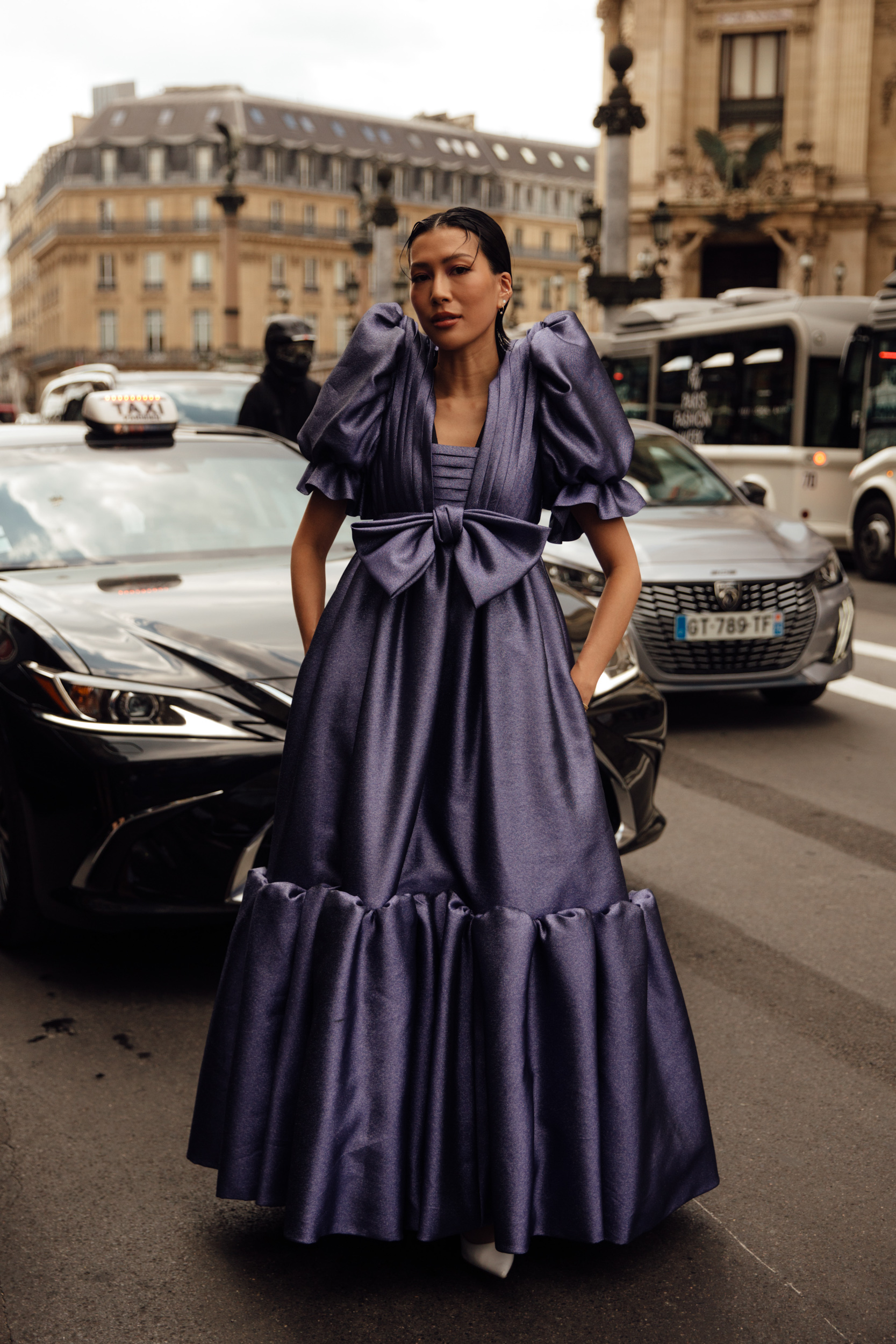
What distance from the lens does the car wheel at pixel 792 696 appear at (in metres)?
7.88

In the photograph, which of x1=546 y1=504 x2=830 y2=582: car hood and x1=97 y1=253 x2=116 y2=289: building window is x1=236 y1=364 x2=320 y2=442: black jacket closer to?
x1=546 y1=504 x2=830 y2=582: car hood

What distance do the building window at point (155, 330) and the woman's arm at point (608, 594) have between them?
85268 millimetres

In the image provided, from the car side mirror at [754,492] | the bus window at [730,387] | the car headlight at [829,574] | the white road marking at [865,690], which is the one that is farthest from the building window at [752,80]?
the car headlight at [829,574]

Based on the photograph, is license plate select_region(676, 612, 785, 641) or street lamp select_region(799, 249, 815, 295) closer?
license plate select_region(676, 612, 785, 641)

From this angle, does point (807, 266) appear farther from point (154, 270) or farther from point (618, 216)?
point (154, 270)

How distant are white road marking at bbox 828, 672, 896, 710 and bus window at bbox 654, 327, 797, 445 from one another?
27.8ft

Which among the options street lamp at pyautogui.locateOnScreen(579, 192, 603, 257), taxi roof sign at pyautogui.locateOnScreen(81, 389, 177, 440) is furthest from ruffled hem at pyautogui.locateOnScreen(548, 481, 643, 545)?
street lamp at pyautogui.locateOnScreen(579, 192, 603, 257)

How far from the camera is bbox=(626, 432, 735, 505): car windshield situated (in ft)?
27.8

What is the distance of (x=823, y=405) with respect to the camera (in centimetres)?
1641

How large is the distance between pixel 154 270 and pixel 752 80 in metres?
50.4

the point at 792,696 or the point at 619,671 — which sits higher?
the point at 619,671

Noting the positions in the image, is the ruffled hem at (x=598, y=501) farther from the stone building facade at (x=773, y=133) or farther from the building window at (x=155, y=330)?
the building window at (x=155, y=330)

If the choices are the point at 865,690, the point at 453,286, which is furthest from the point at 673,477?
the point at 453,286

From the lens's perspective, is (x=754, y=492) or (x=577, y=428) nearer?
(x=577, y=428)
